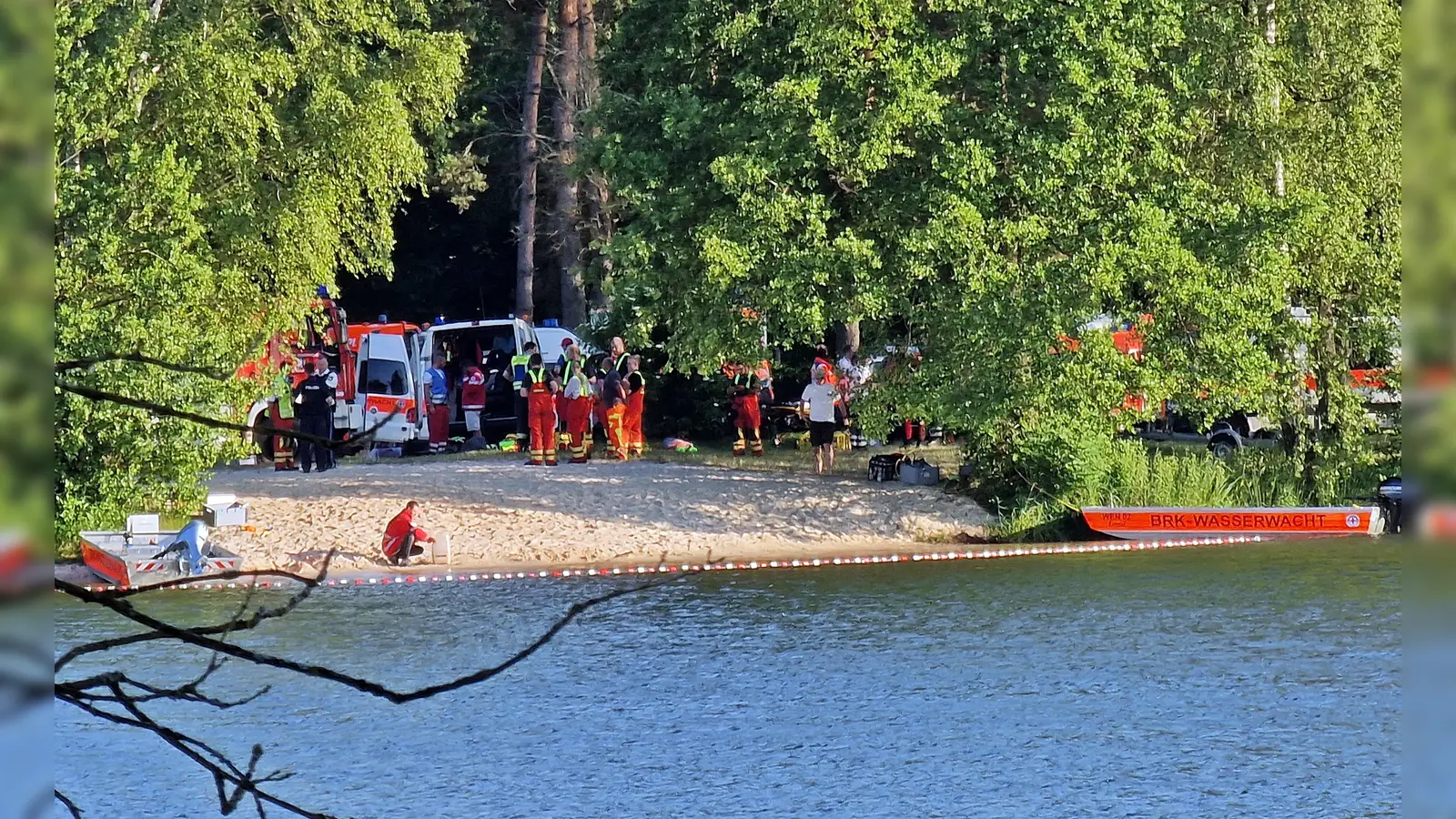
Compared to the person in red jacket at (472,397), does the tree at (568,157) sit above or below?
Result: above

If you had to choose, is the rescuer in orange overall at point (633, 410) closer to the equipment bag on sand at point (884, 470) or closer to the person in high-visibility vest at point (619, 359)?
the person in high-visibility vest at point (619, 359)

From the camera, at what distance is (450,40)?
1048 inches

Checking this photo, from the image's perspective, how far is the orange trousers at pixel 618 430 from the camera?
26188 mm

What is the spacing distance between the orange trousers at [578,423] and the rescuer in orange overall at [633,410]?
1.97 ft

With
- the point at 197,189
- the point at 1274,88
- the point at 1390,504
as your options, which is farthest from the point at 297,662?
the point at 197,189

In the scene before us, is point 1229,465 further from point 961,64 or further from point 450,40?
point 450,40

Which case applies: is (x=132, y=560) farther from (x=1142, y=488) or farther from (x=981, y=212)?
(x=1142, y=488)

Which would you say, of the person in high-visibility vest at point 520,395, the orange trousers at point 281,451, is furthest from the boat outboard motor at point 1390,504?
the orange trousers at point 281,451

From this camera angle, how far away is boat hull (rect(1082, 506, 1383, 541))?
856 inches

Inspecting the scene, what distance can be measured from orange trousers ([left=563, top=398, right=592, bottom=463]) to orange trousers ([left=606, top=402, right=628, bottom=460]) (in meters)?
0.34

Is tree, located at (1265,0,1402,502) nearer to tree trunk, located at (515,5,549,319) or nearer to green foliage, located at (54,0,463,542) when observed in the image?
green foliage, located at (54,0,463,542)

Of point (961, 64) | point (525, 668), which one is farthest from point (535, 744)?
point (961, 64)

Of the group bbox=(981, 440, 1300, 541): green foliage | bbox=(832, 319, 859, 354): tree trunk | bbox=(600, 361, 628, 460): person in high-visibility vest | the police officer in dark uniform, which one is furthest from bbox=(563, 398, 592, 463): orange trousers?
bbox=(981, 440, 1300, 541): green foliage

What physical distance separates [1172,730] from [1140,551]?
8451 millimetres
